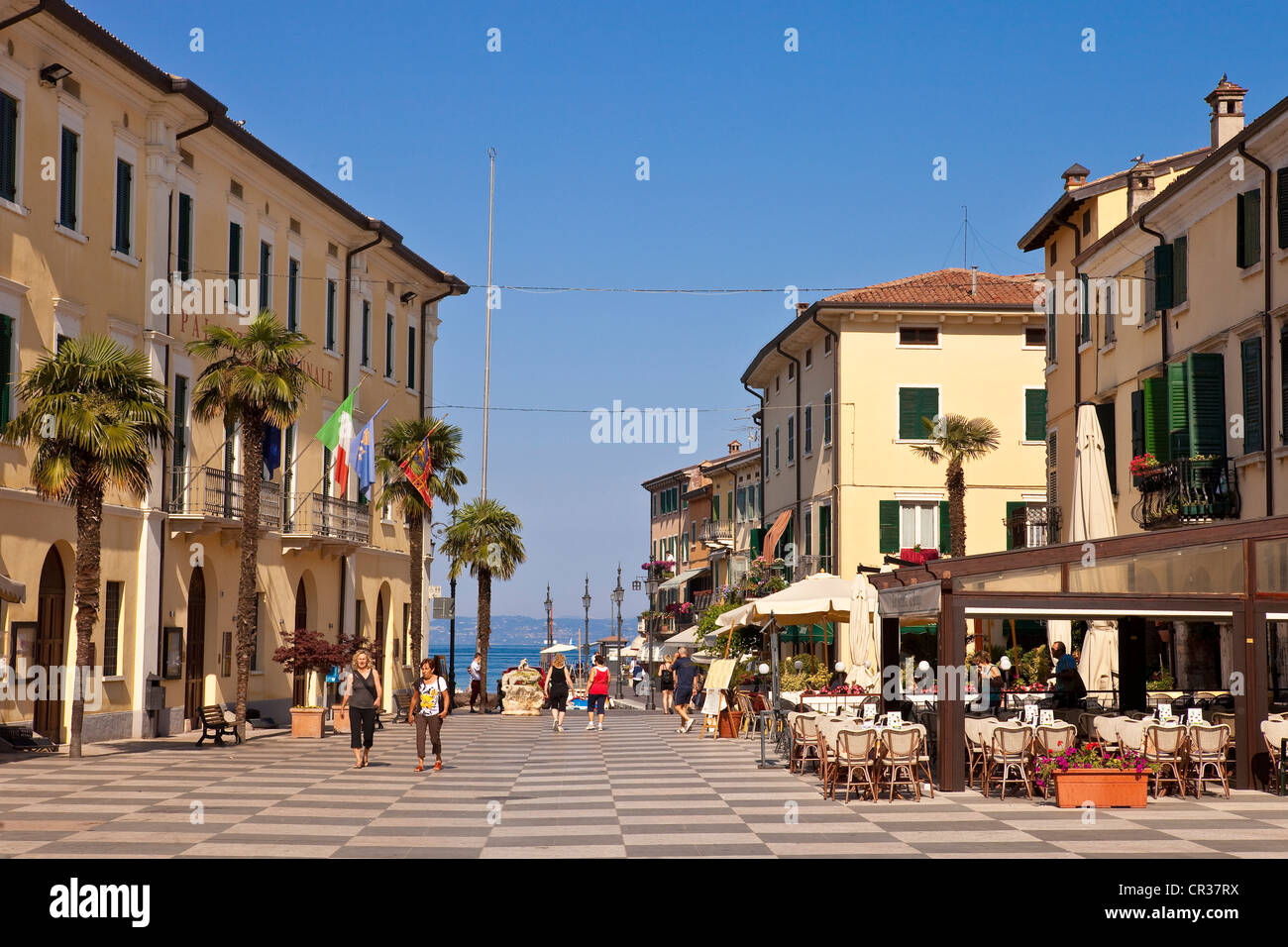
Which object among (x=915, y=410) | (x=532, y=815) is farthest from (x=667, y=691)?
(x=532, y=815)

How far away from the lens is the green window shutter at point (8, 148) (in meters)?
23.6

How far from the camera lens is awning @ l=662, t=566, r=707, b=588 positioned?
78544 millimetres

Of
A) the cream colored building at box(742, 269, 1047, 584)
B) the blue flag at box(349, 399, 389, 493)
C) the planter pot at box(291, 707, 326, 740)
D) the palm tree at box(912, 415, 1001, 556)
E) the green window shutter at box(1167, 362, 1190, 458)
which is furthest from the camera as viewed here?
the cream colored building at box(742, 269, 1047, 584)

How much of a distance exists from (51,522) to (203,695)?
7.20 metres

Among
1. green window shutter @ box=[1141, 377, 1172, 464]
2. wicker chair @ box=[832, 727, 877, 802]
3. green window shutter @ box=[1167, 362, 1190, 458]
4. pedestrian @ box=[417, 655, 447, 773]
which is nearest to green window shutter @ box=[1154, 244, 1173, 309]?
green window shutter @ box=[1141, 377, 1172, 464]

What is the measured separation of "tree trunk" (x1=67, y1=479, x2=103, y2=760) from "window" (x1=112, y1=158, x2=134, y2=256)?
20.6 ft

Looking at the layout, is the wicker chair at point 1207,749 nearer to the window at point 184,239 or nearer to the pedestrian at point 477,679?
the window at point 184,239

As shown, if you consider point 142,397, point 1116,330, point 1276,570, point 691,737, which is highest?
point 1116,330

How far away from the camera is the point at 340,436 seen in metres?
32.3

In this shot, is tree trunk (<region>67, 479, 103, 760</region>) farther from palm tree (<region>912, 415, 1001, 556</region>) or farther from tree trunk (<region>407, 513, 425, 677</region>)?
palm tree (<region>912, 415, 1001, 556</region>)

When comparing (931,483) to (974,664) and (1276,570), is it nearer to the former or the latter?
(974,664)

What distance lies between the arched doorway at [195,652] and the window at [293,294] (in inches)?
290

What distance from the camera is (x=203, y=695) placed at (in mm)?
30922

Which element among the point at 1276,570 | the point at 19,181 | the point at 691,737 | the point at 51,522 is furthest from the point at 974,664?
the point at 19,181
